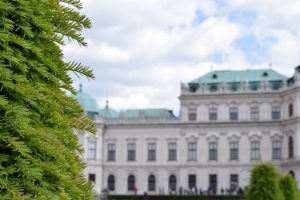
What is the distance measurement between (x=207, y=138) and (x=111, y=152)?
8509 mm

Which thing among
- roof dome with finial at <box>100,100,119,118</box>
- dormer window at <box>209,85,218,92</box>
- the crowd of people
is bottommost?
the crowd of people

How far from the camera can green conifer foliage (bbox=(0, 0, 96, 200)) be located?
2754 millimetres

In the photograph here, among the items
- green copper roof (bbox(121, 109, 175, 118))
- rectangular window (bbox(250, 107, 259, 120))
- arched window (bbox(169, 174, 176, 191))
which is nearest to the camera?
rectangular window (bbox(250, 107, 259, 120))

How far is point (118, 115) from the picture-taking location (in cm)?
5888

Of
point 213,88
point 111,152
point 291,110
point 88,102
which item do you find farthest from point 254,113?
point 88,102

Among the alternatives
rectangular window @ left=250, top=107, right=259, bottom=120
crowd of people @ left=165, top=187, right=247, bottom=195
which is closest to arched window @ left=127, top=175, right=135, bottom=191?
crowd of people @ left=165, top=187, right=247, bottom=195

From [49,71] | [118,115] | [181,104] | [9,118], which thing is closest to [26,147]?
[9,118]

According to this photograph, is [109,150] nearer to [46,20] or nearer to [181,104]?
[181,104]

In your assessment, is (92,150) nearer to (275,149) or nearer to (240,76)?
(240,76)

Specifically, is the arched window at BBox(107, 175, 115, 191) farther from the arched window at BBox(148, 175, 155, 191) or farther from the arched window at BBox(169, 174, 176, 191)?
the arched window at BBox(169, 174, 176, 191)

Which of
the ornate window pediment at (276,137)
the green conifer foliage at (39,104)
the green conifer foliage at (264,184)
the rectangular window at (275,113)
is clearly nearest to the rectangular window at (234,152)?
the ornate window pediment at (276,137)

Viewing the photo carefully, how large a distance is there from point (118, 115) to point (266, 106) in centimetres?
1423

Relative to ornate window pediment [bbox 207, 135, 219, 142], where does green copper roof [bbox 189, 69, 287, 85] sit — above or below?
above

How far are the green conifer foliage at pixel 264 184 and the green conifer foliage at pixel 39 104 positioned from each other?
43.9 ft
